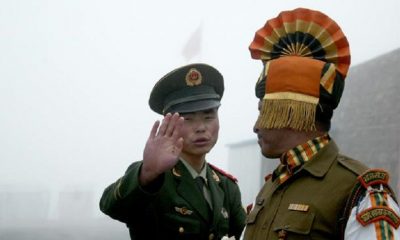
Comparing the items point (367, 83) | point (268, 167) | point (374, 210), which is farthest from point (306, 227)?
point (268, 167)

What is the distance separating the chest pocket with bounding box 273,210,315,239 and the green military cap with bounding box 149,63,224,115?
135cm

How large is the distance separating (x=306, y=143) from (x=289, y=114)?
16 cm

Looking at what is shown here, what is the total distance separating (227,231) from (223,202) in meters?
0.22

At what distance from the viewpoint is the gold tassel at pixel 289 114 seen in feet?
7.36

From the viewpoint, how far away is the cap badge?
11.5 feet

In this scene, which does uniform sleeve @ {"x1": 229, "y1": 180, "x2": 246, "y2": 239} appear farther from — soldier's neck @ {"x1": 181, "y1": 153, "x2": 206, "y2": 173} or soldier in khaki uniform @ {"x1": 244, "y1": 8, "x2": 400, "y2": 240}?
soldier in khaki uniform @ {"x1": 244, "y1": 8, "x2": 400, "y2": 240}

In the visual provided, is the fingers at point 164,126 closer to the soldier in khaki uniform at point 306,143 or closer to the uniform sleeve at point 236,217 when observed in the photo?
the soldier in khaki uniform at point 306,143

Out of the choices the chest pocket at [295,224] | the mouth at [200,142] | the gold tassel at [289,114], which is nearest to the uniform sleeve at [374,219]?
the chest pocket at [295,224]

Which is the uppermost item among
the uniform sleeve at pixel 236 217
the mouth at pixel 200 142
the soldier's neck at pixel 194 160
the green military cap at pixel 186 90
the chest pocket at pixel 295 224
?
the green military cap at pixel 186 90

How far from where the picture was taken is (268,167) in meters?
20.0

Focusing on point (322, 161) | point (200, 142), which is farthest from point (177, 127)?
point (322, 161)

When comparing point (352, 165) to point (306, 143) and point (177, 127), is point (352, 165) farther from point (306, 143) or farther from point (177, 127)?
point (177, 127)

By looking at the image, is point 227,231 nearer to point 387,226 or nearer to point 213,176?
point 213,176

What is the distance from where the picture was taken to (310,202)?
205 centimetres
